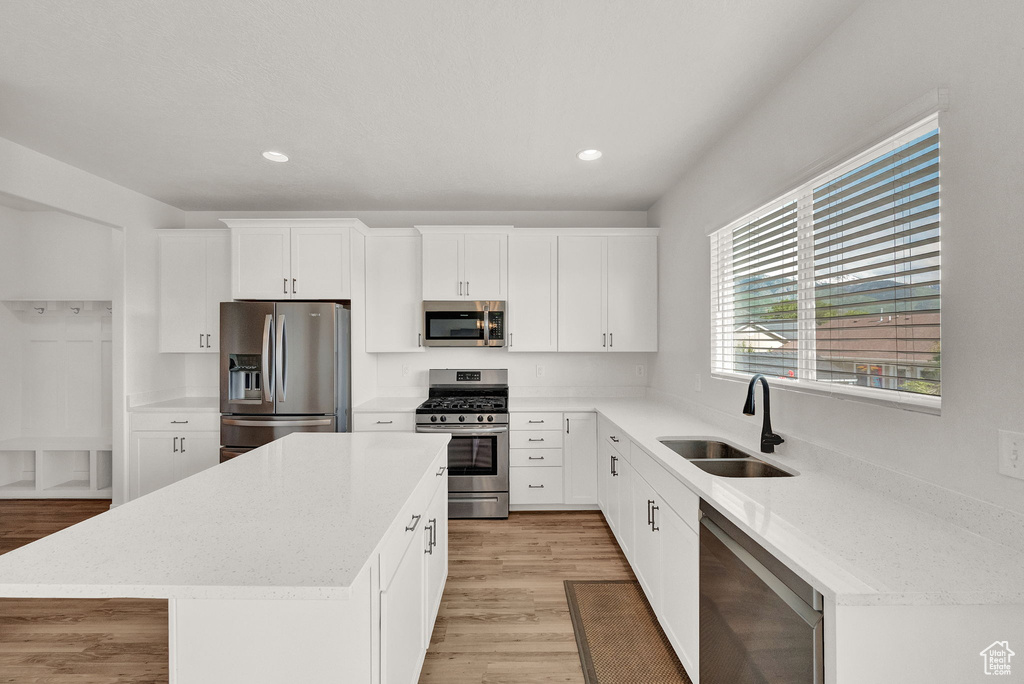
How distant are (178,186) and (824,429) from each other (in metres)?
4.48

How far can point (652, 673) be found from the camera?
196 cm

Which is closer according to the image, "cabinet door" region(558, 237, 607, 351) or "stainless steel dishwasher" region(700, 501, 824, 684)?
"stainless steel dishwasher" region(700, 501, 824, 684)

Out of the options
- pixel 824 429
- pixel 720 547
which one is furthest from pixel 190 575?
pixel 824 429

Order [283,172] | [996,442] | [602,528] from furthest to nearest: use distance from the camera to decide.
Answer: [602,528]
[283,172]
[996,442]

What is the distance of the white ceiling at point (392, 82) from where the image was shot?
1710 millimetres

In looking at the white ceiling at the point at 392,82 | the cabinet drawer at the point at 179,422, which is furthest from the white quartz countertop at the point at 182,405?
the white ceiling at the point at 392,82

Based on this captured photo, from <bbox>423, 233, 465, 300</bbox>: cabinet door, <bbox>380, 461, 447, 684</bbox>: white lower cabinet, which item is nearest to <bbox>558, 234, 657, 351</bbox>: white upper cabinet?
<bbox>423, 233, 465, 300</bbox>: cabinet door

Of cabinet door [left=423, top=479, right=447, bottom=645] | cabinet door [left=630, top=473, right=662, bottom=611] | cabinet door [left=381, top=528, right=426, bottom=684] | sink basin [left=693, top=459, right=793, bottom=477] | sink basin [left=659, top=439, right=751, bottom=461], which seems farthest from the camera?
sink basin [left=659, top=439, right=751, bottom=461]

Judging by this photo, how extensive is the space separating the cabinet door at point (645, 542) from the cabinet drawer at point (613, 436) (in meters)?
0.27

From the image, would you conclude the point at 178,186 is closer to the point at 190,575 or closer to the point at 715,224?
the point at 190,575

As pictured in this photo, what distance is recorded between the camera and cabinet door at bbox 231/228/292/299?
3816mm

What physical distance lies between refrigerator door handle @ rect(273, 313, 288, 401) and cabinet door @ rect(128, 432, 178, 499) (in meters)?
0.99

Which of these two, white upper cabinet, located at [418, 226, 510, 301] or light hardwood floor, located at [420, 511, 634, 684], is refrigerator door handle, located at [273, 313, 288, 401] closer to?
white upper cabinet, located at [418, 226, 510, 301]

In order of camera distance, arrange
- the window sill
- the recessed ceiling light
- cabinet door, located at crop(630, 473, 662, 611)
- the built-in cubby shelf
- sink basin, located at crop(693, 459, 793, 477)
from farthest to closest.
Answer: the built-in cubby shelf
the recessed ceiling light
cabinet door, located at crop(630, 473, 662, 611)
sink basin, located at crop(693, 459, 793, 477)
the window sill
